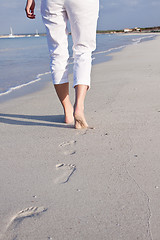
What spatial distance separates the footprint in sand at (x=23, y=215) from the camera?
3.82 feet

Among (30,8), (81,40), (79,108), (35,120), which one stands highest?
(30,8)

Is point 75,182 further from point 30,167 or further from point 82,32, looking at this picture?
point 82,32

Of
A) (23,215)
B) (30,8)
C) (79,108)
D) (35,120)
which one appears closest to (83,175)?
(23,215)

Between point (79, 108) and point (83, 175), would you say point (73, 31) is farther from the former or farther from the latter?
point (83, 175)

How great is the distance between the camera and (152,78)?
398cm

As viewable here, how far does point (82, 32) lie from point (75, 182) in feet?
3.93

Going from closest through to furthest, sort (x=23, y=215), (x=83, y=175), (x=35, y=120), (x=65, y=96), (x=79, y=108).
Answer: (x=23, y=215)
(x=83, y=175)
(x=79, y=108)
(x=65, y=96)
(x=35, y=120)

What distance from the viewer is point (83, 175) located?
1530 mm

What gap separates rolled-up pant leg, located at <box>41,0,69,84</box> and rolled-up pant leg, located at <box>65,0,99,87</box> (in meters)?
0.07

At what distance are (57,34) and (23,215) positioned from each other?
56.6 inches

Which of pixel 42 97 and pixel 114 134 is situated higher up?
pixel 114 134

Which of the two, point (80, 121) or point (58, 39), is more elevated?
point (58, 39)

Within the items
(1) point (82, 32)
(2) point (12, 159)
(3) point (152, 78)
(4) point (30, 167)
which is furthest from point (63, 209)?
(3) point (152, 78)

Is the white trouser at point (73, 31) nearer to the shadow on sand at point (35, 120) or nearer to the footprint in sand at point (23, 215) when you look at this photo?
the shadow on sand at point (35, 120)
